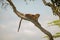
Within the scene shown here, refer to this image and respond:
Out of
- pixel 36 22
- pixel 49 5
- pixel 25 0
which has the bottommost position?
pixel 49 5

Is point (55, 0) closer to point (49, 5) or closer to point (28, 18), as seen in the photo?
point (49, 5)

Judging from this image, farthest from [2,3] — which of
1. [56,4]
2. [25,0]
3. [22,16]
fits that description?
[56,4]

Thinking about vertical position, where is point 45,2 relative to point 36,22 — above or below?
below

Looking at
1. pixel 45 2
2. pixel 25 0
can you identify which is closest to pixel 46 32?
pixel 25 0

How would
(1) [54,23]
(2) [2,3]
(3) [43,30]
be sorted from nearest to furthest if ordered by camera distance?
(1) [54,23] → (3) [43,30] → (2) [2,3]

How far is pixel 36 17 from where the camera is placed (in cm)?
396

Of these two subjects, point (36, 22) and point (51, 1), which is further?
point (51, 1)

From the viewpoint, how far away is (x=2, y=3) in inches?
228

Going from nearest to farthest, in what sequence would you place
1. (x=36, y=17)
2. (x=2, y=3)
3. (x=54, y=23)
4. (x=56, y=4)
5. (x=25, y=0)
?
(x=54, y=23)
(x=36, y=17)
(x=2, y=3)
(x=25, y=0)
(x=56, y=4)

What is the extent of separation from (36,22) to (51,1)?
13.0ft

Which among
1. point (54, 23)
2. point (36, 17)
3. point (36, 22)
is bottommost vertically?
point (36, 22)

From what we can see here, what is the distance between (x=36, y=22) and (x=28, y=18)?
0.31 m

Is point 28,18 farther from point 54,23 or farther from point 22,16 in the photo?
point 54,23

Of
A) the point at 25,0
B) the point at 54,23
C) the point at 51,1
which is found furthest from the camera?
the point at 51,1
